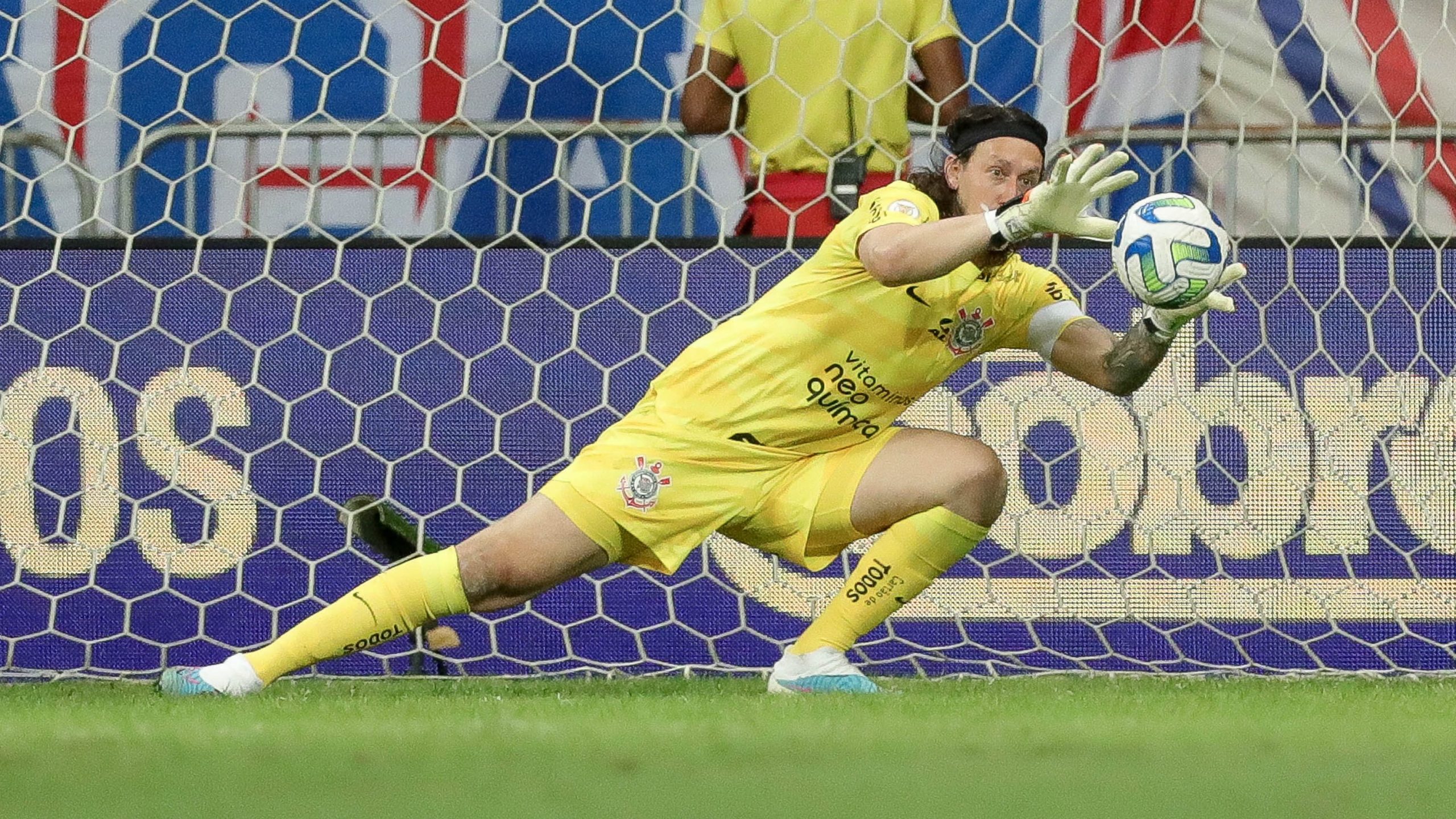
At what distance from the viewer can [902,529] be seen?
3.94 metres

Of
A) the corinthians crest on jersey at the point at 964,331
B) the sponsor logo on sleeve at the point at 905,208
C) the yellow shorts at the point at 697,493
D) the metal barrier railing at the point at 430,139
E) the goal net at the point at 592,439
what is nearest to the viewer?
the sponsor logo on sleeve at the point at 905,208

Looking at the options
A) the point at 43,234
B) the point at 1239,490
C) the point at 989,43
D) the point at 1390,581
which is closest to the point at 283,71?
the point at 43,234

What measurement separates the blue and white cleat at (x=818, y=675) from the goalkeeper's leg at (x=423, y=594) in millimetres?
514

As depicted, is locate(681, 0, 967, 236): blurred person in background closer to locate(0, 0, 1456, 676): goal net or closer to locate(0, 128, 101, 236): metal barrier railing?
locate(0, 0, 1456, 676): goal net

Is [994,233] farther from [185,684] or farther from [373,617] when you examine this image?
[185,684]

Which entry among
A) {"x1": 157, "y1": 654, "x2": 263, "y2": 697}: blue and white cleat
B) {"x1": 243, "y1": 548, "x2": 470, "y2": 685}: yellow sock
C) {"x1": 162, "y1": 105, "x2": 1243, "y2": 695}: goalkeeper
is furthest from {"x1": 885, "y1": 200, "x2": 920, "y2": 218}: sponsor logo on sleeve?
{"x1": 157, "y1": 654, "x2": 263, "y2": 697}: blue and white cleat

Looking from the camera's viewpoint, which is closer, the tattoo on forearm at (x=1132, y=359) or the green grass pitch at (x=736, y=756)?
the green grass pitch at (x=736, y=756)

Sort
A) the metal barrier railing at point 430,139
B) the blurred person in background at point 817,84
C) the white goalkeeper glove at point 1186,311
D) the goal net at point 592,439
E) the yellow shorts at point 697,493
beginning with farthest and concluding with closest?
the metal barrier railing at point 430,139, the blurred person in background at point 817,84, the goal net at point 592,439, the yellow shorts at point 697,493, the white goalkeeper glove at point 1186,311

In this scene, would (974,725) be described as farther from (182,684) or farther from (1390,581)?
(1390,581)

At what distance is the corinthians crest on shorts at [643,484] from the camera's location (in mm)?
3838

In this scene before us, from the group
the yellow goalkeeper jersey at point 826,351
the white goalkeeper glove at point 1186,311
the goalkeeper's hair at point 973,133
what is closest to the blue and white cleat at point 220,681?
the yellow goalkeeper jersey at point 826,351

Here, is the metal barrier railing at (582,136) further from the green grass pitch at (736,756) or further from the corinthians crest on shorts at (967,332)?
the green grass pitch at (736,756)

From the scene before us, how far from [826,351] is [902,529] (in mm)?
396

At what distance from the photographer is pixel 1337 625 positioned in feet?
15.8
